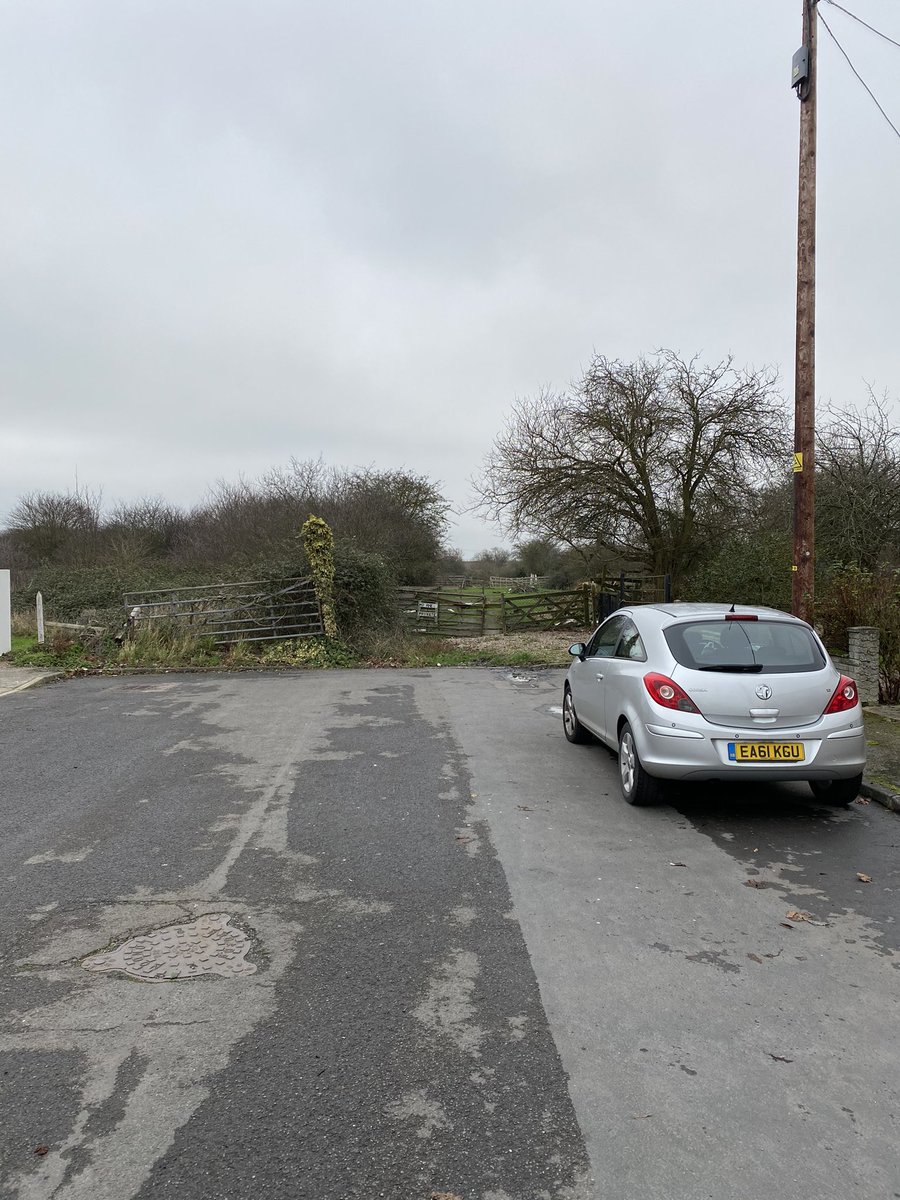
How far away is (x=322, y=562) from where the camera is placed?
1888 cm

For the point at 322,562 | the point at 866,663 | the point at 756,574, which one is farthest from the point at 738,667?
the point at 756,574

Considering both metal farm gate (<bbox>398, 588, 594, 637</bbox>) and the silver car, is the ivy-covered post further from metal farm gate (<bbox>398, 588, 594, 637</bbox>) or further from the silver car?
the silver car

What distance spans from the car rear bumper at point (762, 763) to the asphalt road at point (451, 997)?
0.42 meters

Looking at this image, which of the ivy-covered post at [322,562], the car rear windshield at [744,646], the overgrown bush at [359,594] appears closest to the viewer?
the car rear windshield at [744,646]

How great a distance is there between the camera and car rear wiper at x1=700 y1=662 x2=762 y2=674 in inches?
241

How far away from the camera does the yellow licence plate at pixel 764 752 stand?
5.88m

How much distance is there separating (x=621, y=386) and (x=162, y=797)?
61.6 ft

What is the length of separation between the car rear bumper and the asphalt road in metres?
0.42

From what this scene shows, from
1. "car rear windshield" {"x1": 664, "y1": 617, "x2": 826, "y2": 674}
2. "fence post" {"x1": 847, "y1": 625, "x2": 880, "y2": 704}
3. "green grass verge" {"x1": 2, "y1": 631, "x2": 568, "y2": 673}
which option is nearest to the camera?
"car rear windshield" {"x1": 664, "y1": 617, "x2": 826, "y2": 674}

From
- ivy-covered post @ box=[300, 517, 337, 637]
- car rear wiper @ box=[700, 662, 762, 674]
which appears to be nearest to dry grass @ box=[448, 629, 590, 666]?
ivy-covered post @ box=[300, 517, 337, 637]

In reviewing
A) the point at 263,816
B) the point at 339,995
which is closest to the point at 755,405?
the point at 263,816

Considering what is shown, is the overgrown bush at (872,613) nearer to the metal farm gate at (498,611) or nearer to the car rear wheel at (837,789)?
the car rear wheel at (837,789)

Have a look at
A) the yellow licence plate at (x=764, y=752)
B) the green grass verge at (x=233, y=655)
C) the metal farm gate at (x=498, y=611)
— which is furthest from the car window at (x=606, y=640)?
the metal farm gate at (x=498, y=611)

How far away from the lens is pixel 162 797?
6.79 meters
